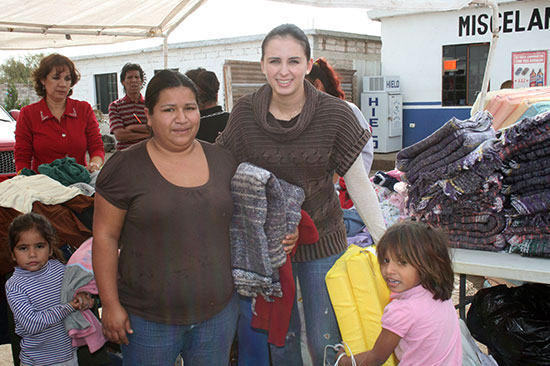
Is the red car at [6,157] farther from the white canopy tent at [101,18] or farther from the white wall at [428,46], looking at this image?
the white wall at [428,46]

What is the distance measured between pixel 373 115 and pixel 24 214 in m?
12.4

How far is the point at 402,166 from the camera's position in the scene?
3078 mm

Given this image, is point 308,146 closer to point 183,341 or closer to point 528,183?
point 183,341

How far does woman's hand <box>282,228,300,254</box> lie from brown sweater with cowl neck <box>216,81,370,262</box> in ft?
0.67

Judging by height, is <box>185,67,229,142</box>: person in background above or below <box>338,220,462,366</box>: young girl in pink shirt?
above

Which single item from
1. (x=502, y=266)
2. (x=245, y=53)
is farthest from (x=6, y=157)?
(x=245, y=53)

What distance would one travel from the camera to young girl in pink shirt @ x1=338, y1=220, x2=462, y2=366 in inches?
87.1

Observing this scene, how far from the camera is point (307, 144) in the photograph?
7.72ft

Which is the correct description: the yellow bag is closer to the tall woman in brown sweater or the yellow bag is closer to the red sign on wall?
the tall woman in brown sweater

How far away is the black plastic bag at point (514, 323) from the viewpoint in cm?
297

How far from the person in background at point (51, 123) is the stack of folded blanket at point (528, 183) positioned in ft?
8.85

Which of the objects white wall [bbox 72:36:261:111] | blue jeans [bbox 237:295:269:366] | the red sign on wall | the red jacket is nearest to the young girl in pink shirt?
blue jeans [bbox 237:295:269:366]

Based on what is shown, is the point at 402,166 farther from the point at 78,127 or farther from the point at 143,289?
the point at 78,127

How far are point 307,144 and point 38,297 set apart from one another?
166 cm
